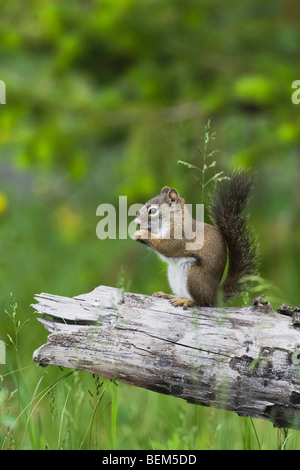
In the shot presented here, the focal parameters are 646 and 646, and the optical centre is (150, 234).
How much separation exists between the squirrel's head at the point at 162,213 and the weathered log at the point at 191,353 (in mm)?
375

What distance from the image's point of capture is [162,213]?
1.99 m

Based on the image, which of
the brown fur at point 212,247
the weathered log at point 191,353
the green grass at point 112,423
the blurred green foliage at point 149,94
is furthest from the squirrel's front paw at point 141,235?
the blurred green foliage at point 149,94

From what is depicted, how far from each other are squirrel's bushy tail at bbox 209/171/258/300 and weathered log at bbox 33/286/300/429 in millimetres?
261

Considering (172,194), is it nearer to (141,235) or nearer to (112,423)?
(141,235)

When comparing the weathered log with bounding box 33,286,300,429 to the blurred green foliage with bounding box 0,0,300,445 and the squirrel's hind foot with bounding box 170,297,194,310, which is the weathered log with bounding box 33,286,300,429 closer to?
the squirrel's hind foot with bounding box 170,297,194,310

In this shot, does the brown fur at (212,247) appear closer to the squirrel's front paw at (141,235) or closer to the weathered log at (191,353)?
the squirrel's front paw at (141,235)

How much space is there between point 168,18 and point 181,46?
175 mm

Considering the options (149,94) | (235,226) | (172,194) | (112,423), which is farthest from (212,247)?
(149,94)

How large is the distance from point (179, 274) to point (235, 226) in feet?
0.74

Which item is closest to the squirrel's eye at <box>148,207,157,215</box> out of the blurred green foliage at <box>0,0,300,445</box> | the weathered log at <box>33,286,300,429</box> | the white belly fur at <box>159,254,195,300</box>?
the white belly fur at <box>159,254,195,300</box>

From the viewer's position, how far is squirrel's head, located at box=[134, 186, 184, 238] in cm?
199

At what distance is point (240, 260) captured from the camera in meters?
1.96

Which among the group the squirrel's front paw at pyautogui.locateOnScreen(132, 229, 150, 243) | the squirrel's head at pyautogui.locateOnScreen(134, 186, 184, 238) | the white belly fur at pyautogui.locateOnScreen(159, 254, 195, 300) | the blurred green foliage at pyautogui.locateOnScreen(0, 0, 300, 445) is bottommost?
the white belly fur at pyautogui.locateOnScreen(159, 254, 195, 300)

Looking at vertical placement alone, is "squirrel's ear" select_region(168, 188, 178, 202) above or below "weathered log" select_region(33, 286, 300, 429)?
above
